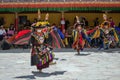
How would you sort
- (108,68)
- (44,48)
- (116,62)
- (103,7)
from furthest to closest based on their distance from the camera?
(103,7), (116,62), (108,68), (44,48)

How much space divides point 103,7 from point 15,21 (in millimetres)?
6895

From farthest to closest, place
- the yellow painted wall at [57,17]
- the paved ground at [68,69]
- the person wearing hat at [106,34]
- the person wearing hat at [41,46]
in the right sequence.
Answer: the yellow painted wall at [57,17], the person wearing hat at [106,34], the person wearing hat at [41,46], the paved ground at [68,69]

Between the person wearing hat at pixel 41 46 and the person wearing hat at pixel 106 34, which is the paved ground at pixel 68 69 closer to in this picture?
the person wearing hat at pixel 41 46

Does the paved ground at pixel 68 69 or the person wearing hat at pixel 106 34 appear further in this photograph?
the person wearing hat at pixel 106 34

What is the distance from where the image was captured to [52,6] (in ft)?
85.4

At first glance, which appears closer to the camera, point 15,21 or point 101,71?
point 101,71

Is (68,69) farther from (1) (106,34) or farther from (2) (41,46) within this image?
(1) (106,34)

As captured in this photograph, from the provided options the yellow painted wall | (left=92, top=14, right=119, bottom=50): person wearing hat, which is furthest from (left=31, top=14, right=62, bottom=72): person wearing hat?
the yellow painted wall

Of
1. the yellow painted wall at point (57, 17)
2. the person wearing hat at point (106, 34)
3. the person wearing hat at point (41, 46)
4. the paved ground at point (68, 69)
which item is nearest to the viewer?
the paved ground at point (68, 69)

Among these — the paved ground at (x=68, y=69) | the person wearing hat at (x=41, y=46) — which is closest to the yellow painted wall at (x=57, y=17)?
the paved ground at (x=68, y=69)

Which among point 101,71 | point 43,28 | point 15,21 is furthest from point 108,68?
point 15,21

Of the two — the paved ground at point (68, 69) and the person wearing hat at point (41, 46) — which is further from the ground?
the person wearing hat at point (41, 46)

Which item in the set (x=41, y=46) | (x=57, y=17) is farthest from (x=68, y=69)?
(x=57, y=17)

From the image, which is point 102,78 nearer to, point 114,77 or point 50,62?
point 114,77
